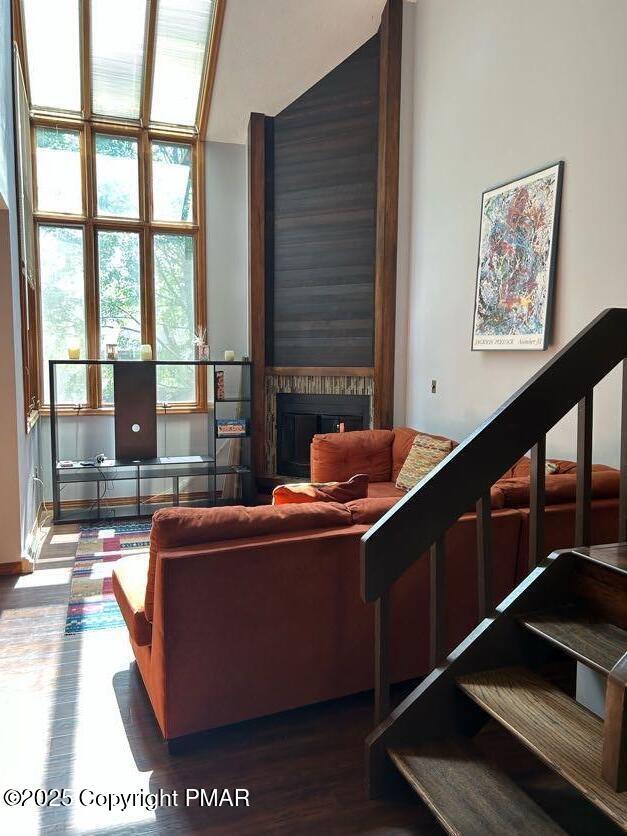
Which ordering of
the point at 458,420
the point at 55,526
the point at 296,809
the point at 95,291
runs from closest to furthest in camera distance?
1. the point at 296,809
2. the point at 458,420
3. the point at 55,526
4. the point at 95,291

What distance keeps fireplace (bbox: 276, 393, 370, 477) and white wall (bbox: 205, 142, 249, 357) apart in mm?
862

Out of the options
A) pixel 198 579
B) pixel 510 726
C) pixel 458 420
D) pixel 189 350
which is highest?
pixel 189 350

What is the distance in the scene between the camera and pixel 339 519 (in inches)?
96.2

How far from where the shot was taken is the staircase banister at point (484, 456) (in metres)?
1.88

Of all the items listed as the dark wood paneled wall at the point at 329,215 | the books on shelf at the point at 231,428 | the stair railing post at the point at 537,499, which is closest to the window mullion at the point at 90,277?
the books on shelf at the point at 231,428

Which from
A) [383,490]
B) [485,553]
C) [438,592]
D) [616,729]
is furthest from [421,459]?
[616,729]

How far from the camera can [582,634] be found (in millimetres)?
1867

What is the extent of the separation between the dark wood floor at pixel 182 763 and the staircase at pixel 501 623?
0.47 ft

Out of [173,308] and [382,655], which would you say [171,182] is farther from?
[382,655]

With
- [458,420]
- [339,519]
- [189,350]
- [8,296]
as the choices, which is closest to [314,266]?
[189,350]

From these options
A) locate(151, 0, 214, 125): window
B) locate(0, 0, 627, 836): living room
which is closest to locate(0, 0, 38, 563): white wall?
locate(0, 0, 627, 836): living room

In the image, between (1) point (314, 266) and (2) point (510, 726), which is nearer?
(2) point (510, 726)

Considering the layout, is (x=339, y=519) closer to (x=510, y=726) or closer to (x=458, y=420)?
(x=510, y=726)

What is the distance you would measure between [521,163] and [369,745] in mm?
3430
